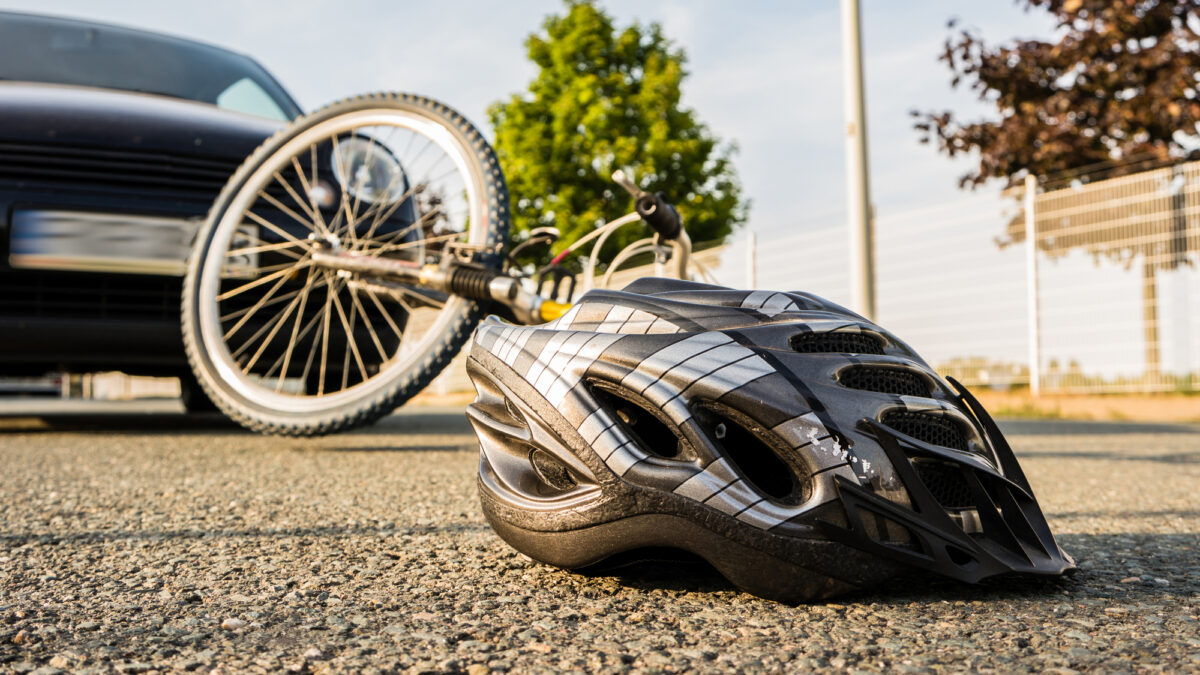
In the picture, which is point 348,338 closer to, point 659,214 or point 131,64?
point 659,214

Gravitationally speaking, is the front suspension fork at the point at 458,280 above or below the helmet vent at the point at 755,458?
above

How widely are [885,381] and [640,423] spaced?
1.42 feet

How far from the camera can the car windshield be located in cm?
487

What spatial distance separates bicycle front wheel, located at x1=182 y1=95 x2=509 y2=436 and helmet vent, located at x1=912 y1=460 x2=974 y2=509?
2352 millimetres

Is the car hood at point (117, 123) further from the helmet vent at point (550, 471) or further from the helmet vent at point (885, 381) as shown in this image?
the helmet vent at point (885, 381)

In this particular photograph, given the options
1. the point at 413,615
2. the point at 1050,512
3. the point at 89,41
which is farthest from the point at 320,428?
the point at 89,41

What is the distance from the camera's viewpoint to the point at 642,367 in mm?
1555

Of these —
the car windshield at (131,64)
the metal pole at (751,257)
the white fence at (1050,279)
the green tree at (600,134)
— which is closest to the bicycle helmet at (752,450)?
the car windshield at (131,64)

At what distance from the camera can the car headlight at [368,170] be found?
4.11m

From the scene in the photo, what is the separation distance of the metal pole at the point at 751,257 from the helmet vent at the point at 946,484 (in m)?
7.25

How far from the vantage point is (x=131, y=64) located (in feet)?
16.6

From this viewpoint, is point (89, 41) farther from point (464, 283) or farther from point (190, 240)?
point (464, 283)

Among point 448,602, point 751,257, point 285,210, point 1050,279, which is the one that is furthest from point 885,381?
point 751,257

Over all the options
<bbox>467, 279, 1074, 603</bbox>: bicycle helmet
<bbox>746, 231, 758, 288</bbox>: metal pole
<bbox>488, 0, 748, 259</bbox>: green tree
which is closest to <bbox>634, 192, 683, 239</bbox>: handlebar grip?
<bbox>467, 279, 1074, 603</bbox>: bicycle helmet
